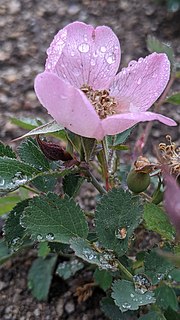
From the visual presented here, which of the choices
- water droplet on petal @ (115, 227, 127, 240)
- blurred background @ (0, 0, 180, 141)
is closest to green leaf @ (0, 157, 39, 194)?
water droplet on petal @ (115, 227, 127, 240)

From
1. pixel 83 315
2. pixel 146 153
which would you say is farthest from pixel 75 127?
pixel 146 153

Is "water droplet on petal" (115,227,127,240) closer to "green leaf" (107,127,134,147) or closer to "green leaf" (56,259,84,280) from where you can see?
"green leaf" (107,127,134,147)

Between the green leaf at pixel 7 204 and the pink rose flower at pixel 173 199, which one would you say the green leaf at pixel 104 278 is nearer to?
the green leaf at pixel 7 204

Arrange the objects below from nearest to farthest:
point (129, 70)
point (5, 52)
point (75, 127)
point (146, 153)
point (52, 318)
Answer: point (75, 127) < point (129, 70) < point (52, 318) < point (146, 153) < point (5, 52)

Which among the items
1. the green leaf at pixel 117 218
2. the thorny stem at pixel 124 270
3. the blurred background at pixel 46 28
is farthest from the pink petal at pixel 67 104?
the blurred background at pixel 46 28

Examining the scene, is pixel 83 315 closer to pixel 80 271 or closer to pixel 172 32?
pixel 80 271
